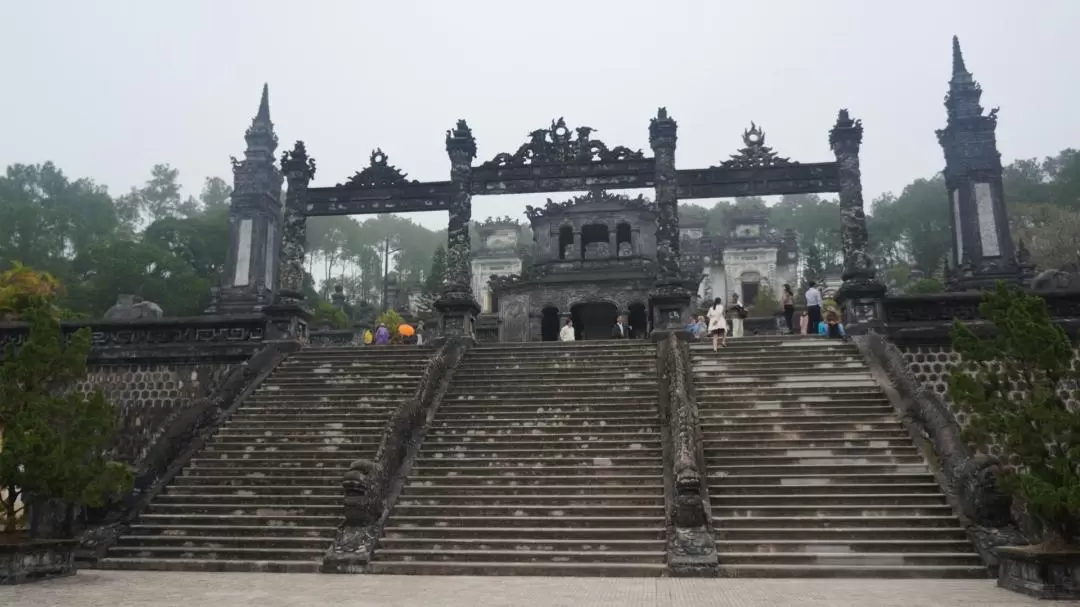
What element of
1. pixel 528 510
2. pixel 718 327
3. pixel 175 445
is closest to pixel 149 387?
pixel 175 445

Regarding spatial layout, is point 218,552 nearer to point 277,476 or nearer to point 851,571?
point 277,476

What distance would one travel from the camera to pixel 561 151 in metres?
18.8

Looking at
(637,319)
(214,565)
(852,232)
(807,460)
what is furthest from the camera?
(637,319)

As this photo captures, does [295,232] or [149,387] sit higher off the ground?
[295,232]

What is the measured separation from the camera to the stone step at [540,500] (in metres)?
10.2

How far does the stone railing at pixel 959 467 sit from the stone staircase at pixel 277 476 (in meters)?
7.99

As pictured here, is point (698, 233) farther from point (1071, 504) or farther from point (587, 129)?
point (1071, 504)

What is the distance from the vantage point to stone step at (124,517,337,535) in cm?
1022

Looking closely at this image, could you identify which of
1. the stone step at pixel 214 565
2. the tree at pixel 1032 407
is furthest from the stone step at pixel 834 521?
the stone step at pixel 214 565

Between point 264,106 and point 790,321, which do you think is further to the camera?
point 264,106

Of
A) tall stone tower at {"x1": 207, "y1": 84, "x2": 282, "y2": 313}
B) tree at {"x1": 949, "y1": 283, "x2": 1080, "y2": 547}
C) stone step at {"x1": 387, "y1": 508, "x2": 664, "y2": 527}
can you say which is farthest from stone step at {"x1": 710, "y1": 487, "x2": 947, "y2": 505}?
tall stone tower at {"x1": 207, "y1": 84, "x2": 282, "y2": 313}

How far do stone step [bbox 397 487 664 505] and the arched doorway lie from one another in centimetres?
1891

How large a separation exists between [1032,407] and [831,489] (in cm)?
314

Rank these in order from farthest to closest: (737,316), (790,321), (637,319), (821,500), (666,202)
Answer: (637,319), (790,321), (666,202), (737,316), (821,500)
